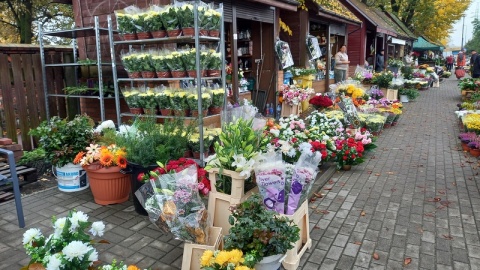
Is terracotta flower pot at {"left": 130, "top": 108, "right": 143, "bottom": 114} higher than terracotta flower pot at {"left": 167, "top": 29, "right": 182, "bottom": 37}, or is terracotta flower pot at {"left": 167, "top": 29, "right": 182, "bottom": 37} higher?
terracotta flower pot at {"left": 167, "top": 29, "right": 182, "bottom": 37}

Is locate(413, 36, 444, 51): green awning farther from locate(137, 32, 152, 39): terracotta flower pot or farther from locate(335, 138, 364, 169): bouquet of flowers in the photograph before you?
locate(137, 32, 152, 39): terracotta flower pot

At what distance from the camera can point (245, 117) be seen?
3.85 metres

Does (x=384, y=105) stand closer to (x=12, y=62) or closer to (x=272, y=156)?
(x=272, y=156)

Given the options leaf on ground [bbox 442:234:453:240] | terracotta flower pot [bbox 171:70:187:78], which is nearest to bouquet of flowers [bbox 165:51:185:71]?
terracotta flower pot [bbox 171:70:187:78]

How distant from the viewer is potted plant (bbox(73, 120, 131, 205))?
3926 mm

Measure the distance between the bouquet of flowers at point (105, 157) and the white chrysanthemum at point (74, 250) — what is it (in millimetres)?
2080

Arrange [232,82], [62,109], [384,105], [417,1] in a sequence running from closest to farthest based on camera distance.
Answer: [62,109], [232,82], [384,105], [417,1]

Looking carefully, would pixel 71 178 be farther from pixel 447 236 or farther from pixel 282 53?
pixel 282 53

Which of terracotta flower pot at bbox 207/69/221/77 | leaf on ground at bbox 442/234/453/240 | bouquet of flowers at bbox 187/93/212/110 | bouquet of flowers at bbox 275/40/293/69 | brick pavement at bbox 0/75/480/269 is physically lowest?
leaf on ground at bbox 442/234/453/240

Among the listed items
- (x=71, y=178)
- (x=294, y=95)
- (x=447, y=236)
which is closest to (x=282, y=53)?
(x=294, y=95)

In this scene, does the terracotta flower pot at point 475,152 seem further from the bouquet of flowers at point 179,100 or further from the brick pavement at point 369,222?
the bouquet of flowers at point 179,100

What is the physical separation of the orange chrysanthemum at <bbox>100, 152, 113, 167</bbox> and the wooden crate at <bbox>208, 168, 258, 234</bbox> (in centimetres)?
141

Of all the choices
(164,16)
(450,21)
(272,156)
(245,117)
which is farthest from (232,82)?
(450,21)

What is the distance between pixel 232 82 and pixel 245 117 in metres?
3.93
